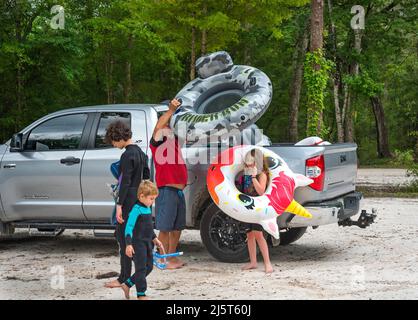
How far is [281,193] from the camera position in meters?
8.23

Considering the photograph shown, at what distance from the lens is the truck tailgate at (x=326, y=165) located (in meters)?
8.48

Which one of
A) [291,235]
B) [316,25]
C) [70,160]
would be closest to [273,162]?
[291,235]

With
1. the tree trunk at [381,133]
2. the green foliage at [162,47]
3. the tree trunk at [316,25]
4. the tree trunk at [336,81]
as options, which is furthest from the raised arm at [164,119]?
the tree trunk at [381,133]

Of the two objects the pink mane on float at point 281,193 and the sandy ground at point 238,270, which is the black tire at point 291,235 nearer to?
the sandy ground at point 238,270

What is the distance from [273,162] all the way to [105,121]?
2.36 metres

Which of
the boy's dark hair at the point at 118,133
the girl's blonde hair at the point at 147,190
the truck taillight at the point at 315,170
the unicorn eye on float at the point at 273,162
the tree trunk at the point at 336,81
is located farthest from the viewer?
the tree trunk at the point at 336,81

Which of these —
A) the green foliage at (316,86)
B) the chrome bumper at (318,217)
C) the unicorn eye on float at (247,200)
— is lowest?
the chrome bumper at (318,217)

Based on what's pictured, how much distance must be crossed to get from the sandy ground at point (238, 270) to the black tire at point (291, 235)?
4.1 inches

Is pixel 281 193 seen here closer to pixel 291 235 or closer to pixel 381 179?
pixel 291 235
